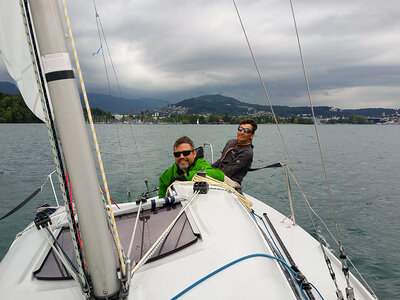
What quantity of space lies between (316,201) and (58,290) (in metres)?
8.35

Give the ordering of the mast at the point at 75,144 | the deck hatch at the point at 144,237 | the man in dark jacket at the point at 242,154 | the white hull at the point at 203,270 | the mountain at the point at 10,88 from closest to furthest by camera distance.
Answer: the mast at the point at 75,144 → the white hull at the point at 203,270 → the deck hatch at the point at 144,237 → the mountain at the point at 10,88 → the man in dark jacket at the point at 242,154

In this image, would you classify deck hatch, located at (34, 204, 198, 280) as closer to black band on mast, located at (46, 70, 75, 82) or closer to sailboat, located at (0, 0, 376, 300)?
sailboat, located at (0, 0, 376, 300)

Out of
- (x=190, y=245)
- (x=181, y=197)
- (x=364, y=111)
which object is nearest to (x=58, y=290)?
(x=190, y=245)

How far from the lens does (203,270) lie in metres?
1.51

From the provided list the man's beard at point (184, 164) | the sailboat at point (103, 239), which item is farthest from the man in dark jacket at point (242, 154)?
the sailboat at point (103, 239)

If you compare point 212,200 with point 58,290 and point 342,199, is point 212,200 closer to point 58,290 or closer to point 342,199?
point 58,290

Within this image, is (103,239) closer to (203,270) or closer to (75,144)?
(75,144)

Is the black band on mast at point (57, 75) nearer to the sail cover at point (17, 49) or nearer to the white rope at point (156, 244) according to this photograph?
the sail cover at point (17, 49)

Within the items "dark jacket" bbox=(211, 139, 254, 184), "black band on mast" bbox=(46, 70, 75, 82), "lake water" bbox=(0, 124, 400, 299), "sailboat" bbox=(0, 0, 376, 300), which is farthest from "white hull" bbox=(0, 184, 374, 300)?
"lake water" bbox=(0, 124, 400, 299)

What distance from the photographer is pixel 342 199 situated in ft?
27.9

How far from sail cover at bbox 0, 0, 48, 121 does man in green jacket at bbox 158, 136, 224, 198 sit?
1.47 meters

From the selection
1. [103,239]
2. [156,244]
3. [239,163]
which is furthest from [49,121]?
[239,163]

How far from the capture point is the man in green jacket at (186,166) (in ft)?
9.71

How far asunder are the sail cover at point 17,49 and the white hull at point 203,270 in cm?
117
